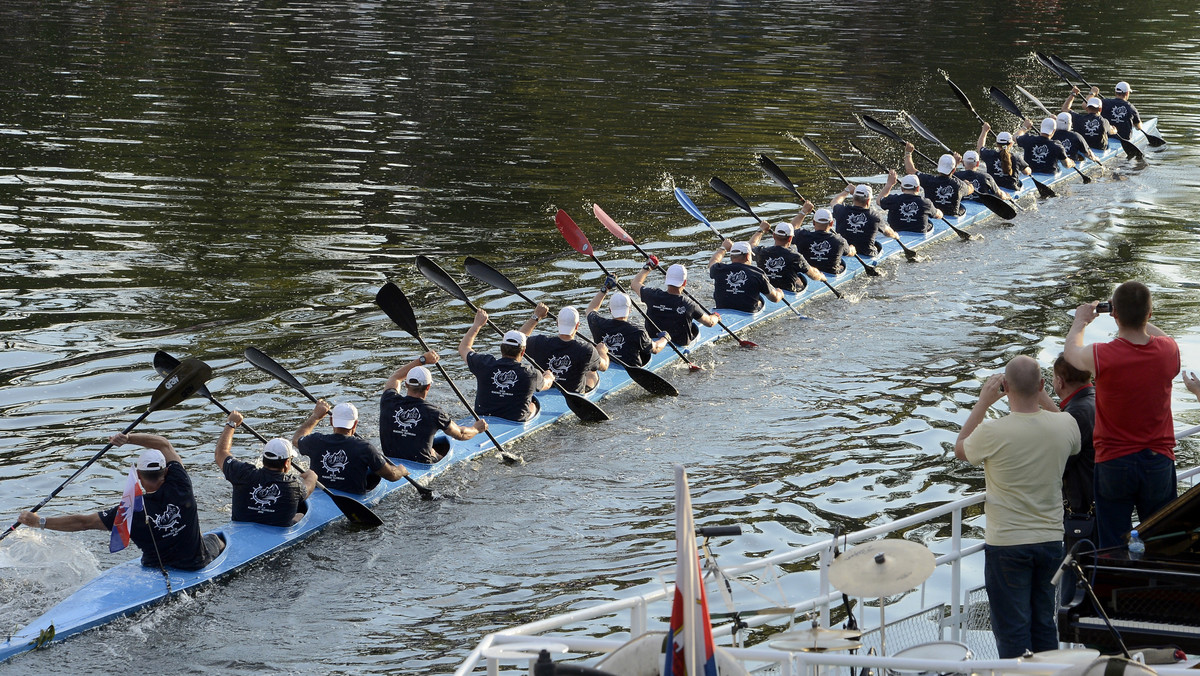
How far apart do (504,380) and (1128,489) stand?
21.8ft

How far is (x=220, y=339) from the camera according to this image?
1492cm

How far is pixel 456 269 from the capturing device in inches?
720

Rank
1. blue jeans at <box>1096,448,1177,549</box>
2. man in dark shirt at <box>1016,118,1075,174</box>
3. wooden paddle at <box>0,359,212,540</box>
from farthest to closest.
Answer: man in dark shirt at <box>1016,118,1075,174</box> < wooden paddle at <box>0,359,212,540</box> < blue jeans at <box>1096,448,1177,549</box>

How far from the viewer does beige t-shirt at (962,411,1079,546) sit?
6.41m

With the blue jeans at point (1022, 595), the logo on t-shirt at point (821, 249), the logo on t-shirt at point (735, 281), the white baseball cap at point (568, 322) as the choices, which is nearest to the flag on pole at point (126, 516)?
the white baseball cap at point (568, 322)

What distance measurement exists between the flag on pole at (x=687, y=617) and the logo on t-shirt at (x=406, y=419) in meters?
6.98

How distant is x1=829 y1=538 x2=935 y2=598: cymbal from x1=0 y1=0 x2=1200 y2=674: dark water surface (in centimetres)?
376

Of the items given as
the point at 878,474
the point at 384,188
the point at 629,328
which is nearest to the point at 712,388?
the point at 629,328

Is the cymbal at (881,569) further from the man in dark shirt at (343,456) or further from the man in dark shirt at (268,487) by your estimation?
the man in dark shirt at (343,456)

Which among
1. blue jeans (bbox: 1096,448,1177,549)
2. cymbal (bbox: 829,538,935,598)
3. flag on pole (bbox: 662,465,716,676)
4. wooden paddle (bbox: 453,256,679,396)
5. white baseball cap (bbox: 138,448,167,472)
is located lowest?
wooden paddle (bbox: 453,256,679,396)

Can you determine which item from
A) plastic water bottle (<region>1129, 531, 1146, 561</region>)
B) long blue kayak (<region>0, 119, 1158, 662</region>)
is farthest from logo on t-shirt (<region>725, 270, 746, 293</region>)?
plastic water bottle (<region>1129, 531, 1146, 561</region>)

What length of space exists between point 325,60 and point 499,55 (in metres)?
5.16

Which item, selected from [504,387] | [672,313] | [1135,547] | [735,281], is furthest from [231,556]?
[735,281]

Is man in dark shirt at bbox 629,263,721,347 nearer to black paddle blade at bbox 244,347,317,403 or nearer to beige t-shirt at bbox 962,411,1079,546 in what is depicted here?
black paddle blade at bbox 244,347,317,403
